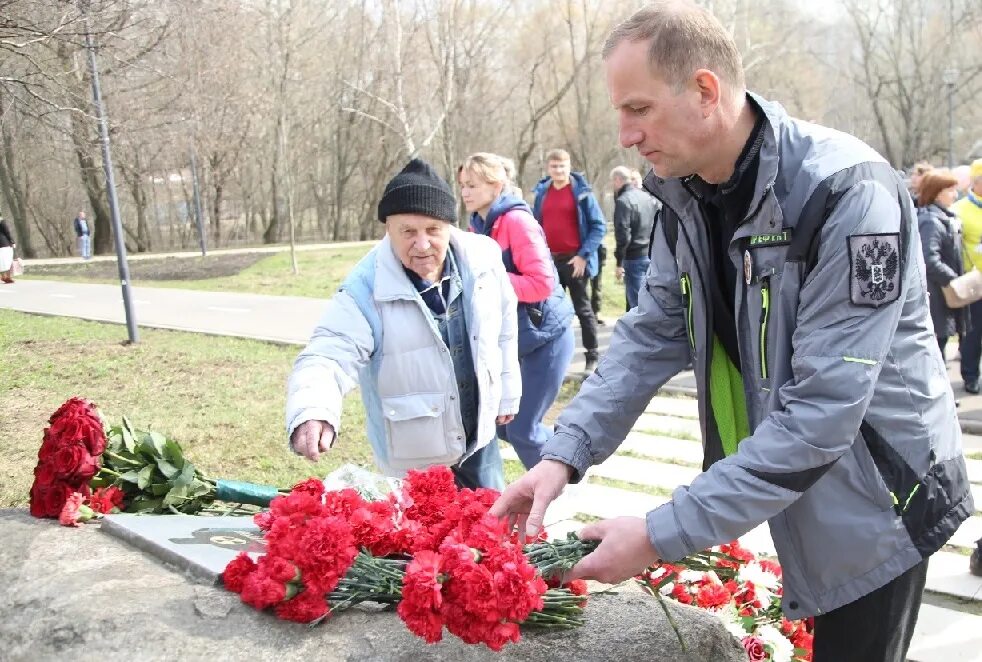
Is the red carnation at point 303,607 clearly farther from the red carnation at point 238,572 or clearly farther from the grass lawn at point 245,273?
the grass lawn at point 245,273

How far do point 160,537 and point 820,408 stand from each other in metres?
1.77

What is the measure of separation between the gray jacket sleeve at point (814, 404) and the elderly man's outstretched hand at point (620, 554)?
0.03 meters

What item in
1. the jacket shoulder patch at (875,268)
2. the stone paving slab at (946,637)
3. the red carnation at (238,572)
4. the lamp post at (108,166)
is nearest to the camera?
the jacket shoulder patch at (875,268)

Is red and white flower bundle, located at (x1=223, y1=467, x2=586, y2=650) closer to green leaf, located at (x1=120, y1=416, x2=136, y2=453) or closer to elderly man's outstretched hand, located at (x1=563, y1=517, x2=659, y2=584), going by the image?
elderly man's outstretched hand, located at (x1=563, y1=517, x2=659, y2=584)

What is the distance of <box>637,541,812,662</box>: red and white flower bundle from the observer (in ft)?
9.04

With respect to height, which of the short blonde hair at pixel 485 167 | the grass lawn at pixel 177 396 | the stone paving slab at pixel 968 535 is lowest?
the stone paving slab at pixel 968 535

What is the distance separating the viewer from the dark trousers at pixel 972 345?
7336 mm

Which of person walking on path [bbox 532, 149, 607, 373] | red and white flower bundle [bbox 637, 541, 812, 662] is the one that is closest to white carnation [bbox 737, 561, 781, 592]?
red and white flower bundle [bbox 637, 541, 812, 662]

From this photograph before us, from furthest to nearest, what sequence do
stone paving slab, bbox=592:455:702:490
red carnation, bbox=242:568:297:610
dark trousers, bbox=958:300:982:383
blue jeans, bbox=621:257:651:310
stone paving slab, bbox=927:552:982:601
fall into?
blue jeans, bbox=621:257:651:310, dark trousers, bbox=958:300:982:383, stone paving slab, bbox=592:455:702:490, stone paving slab, bbox=927:552:982:601, red carnation, bbox=242:568:297:610

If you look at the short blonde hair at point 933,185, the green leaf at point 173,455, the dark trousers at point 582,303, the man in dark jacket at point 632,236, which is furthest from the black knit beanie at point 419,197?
the man in dark jacket at point 632,236

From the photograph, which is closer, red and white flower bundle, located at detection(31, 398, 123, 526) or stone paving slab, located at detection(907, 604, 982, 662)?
red and white flower bundle, located at detection(31, 398, 123, 526)

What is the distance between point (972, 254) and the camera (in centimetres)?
717

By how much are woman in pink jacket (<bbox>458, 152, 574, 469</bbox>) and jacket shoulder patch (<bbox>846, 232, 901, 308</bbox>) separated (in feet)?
9.78

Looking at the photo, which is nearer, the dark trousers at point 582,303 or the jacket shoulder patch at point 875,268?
the jacket shoulder patch at point 875,268
